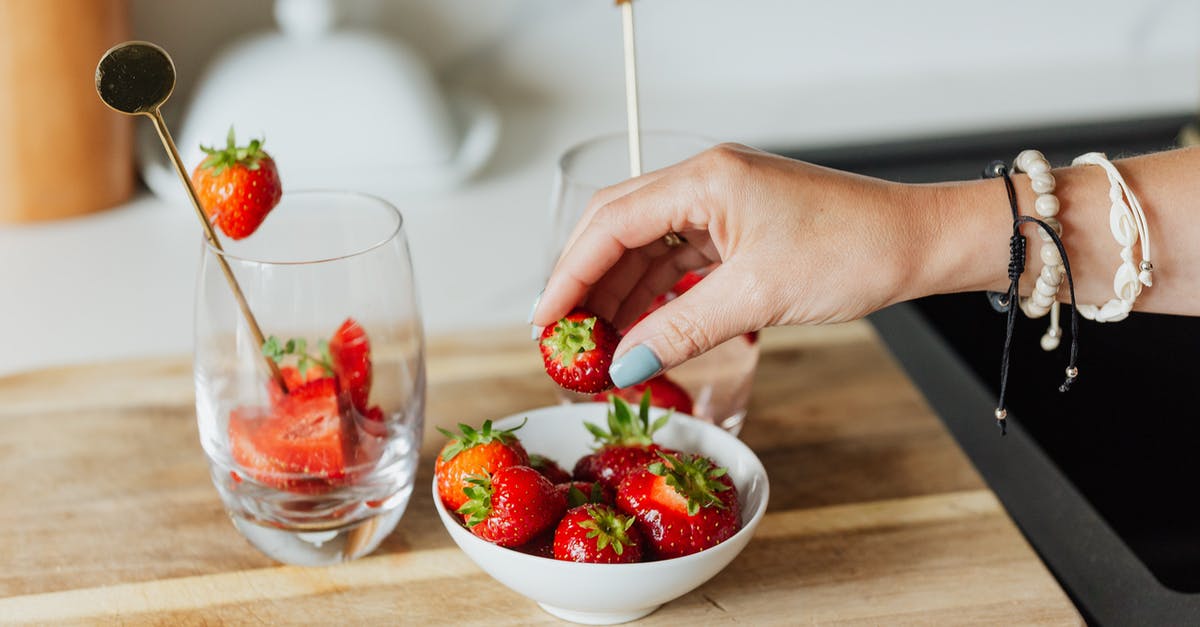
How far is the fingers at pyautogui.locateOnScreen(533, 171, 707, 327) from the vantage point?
782 mm

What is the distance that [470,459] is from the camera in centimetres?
79

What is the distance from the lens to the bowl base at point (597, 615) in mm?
793

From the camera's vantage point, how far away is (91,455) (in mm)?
998

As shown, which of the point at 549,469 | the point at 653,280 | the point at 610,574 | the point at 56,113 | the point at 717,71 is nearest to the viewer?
the point at 610,574

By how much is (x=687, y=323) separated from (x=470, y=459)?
6.6 inches

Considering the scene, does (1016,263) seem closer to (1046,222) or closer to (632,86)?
(1046,222)

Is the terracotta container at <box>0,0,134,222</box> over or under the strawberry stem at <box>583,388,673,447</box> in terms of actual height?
over

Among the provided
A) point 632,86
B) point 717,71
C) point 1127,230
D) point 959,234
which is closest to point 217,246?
point 632,86

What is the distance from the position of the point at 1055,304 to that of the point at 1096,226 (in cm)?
7

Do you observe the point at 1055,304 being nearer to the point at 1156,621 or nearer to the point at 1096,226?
the point at 1096,226

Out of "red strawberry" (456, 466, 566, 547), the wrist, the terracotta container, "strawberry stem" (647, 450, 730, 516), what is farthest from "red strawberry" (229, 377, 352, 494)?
the terracotta container

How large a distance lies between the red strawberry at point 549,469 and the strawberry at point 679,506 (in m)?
0.07

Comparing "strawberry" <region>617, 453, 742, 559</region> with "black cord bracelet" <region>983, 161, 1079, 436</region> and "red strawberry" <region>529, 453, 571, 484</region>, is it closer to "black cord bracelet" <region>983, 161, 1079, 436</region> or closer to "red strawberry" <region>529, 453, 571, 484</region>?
"red strawberry" <region>529, 453, 571, 484</region>

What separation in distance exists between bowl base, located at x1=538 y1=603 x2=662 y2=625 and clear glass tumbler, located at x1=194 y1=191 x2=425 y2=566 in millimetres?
148
